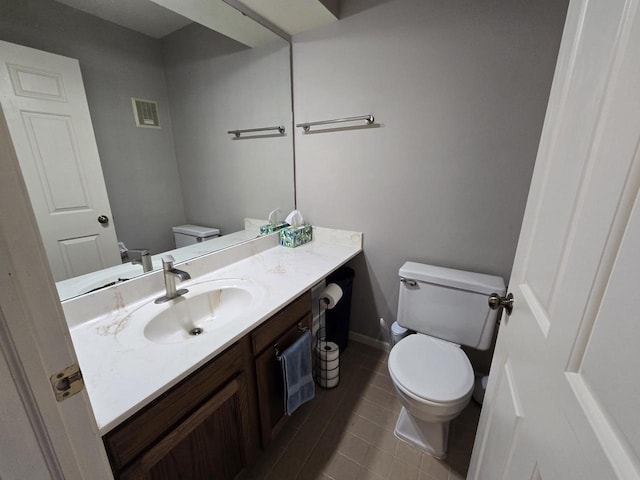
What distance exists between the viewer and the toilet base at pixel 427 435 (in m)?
1.29

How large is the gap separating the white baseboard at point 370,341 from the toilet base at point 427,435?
617 millimetres

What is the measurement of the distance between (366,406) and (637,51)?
1742mm

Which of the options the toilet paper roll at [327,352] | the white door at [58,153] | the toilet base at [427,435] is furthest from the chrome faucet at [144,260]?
the toilet base at [427,435]

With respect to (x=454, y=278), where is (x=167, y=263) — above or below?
above

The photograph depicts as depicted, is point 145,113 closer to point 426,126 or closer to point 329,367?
point 426,126

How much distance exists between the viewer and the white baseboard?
6.53 feet

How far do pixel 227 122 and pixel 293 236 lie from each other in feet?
2.74

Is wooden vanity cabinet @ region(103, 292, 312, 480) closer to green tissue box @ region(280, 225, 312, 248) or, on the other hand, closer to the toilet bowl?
the toilet bowl

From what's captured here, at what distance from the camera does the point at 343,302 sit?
185cm

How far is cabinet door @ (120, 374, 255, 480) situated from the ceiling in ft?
4.75

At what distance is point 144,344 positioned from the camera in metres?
0.88

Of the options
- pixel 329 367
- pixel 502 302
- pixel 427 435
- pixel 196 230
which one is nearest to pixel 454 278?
pixel 502 302

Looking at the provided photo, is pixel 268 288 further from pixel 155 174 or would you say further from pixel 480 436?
pixel 480 436

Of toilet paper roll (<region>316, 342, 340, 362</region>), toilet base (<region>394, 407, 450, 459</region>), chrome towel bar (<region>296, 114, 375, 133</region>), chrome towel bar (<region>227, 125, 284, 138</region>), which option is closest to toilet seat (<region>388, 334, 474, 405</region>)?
toilet base (<region>394, 407, 450, 459</region>)
